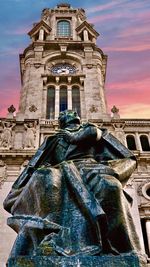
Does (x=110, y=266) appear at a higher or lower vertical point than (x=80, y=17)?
lower

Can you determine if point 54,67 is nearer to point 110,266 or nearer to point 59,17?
point 59,17

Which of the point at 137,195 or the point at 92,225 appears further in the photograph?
the point at 137,195

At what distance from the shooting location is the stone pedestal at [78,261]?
3.48 metres

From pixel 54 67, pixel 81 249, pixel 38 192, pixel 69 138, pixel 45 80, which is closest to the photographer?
pixel 81 249

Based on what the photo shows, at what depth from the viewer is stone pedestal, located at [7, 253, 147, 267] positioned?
137 inches

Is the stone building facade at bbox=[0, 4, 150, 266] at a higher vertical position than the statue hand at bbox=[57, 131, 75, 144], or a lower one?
higher

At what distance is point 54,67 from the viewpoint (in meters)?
33.2

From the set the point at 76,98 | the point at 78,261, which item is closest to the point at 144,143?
the point at 76,98

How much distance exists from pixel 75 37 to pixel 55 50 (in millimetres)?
4937

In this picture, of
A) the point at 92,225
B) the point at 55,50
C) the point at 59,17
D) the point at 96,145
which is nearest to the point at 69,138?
the point at 96,145

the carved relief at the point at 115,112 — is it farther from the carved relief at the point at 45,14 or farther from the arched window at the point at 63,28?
the carved relief at the point at 45,14

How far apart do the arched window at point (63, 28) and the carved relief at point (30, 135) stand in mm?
19086

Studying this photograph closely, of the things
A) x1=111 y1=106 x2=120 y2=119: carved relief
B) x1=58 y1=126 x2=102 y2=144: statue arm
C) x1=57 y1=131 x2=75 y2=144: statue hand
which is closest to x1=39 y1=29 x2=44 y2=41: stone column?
x1=111 y1=106 x2=120 y2=119: carved relief

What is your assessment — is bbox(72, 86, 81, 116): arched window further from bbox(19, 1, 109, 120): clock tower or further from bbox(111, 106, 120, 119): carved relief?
bbox(111, 106, 120, 119): carved relief
